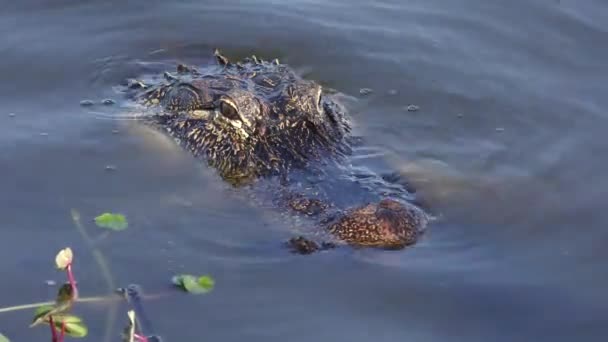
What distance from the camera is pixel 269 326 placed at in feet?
18.7

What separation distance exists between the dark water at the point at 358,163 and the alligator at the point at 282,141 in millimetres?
135

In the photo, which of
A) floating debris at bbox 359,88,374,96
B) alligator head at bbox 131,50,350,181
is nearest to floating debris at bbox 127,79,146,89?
alligator head at bbox 131,50,350,181

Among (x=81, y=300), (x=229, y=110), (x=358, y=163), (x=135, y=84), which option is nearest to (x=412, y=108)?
(x=358, y=163)

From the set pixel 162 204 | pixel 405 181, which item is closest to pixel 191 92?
pixel 162 204

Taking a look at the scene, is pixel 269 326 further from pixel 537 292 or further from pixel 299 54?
pixel 299 54

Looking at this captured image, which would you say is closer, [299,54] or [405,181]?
[405,181]

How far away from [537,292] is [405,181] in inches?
55.4

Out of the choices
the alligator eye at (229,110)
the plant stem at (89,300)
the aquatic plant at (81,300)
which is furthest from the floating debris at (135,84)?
the plant stem at (89,300)

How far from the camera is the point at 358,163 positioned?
24.6 feet

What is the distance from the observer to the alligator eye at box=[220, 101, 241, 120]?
293 inches

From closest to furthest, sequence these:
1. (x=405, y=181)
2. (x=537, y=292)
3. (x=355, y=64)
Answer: (x=537, y=292), (x=405, y=181), (x=355, y=64)

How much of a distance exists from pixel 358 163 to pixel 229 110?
0.94 metres

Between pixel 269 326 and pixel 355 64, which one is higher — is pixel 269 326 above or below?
below

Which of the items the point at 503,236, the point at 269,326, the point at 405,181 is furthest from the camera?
the point at 405,181
